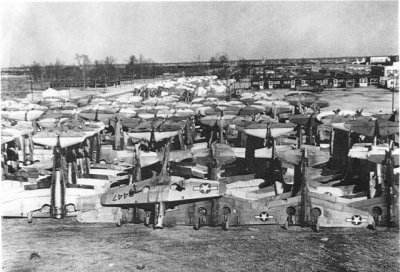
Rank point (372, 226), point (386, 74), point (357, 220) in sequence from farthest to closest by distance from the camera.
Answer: point (386, 74) → point (357, 220) → point (372, 226)

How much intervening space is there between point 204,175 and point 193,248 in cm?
727

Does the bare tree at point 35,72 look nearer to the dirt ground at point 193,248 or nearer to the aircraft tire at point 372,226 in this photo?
the dirt ground at point 193,248

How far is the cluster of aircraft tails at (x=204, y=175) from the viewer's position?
15.3 m

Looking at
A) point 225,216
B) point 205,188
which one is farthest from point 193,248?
point 205,188

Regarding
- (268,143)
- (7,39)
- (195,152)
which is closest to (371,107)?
(268,143)

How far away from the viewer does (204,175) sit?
67.3 ft

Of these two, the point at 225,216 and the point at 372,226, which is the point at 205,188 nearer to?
the point at 225,216

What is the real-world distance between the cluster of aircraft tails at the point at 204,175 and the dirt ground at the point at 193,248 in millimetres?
606

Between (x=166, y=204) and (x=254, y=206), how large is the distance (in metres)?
3.08

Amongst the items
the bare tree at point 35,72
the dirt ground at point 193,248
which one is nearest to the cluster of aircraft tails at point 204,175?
the dirt ground at point 193,248

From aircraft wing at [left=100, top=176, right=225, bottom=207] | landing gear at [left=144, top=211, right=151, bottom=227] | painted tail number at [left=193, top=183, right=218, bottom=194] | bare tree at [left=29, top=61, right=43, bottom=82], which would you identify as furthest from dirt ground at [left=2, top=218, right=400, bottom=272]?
bare tree at [left=29, top=61, right=43, bottom=82]

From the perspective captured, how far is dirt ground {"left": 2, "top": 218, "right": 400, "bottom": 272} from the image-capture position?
40.3 ft

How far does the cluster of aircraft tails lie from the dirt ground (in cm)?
61

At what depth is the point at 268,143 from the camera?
20.6 metres
